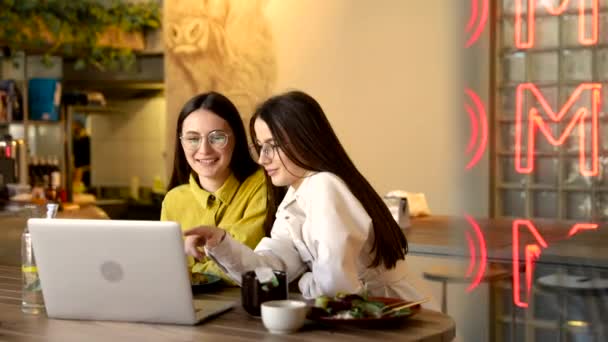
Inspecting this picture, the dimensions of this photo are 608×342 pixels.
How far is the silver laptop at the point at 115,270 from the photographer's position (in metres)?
1.92

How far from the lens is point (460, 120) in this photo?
519 cm

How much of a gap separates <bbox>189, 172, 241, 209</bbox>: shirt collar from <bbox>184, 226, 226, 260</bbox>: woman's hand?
56 cm

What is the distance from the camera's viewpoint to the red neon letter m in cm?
455

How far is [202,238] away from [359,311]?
485 millimetres

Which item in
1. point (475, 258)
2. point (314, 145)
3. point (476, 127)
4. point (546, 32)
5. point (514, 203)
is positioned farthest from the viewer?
point (476, 127)

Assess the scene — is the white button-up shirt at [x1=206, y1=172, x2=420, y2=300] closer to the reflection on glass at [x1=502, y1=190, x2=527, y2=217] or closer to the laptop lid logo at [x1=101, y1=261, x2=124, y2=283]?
the laptop lid logo at [x1=101, y1=261, x2=124, y2=283]

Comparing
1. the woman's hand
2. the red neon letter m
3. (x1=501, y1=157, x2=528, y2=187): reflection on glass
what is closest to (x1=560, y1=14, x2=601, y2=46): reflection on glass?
the red neon letter m

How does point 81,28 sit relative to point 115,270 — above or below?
above

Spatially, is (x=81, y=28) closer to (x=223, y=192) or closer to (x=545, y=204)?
(x=545, y=204)

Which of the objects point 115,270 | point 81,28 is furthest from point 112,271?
point 81,28

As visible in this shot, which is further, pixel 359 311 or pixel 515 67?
pixel 515 67

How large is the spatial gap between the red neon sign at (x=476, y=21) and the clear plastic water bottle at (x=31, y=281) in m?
3.23

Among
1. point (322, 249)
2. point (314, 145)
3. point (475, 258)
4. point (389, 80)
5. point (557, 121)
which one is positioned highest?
point (389, 80)

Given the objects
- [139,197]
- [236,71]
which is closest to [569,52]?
[236,71]
